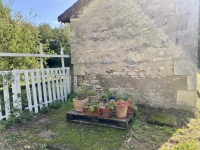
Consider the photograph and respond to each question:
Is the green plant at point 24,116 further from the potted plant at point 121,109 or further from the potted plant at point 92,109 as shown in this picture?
the potted plant at point 121,109

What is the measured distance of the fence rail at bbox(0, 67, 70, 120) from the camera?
11.2 ft

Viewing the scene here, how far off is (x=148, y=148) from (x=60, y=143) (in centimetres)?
160

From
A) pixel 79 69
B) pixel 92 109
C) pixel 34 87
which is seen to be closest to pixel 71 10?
pixel 79 69

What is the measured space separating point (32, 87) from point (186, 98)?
4299 mm

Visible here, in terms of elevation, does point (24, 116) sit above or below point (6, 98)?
below

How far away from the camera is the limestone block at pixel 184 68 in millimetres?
3828

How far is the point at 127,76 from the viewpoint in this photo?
4.61 meters

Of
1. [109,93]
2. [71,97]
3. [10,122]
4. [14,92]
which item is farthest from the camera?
[71,97]

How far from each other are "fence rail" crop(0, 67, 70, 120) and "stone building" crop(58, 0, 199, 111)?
0.64m

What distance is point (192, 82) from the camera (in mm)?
3846

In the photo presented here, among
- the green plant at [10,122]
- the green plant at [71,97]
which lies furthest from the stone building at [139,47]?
the green plant at [10,122]

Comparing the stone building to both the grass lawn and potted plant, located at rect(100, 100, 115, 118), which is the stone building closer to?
the grass lawn

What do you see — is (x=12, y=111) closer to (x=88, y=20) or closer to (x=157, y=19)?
(x=88, y=20)

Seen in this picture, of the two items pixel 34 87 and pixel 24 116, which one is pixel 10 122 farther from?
pixel 34 87
